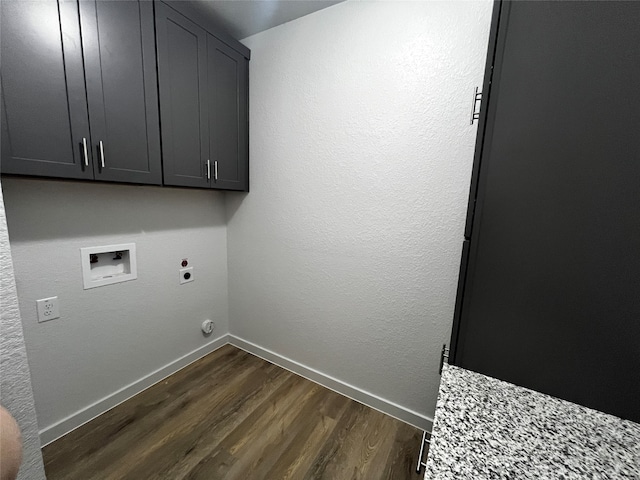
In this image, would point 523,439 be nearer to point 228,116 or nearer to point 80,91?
point 80,91

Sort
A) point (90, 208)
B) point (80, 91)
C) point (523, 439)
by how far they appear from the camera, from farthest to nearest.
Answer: point (90, 208)
point (80, 91)
point (523, 439)

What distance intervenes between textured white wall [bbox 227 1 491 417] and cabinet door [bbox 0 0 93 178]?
1004 millimetres

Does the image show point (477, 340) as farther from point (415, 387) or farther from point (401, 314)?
point (415, 387)

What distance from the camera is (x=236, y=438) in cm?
142

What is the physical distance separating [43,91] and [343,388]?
220cm

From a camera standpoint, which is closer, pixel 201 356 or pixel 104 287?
pixel 104 287

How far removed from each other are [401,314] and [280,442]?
0.99m

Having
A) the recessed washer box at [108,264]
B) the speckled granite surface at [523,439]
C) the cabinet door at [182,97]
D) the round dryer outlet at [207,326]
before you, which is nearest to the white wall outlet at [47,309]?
the recessed washer box at [108,264]

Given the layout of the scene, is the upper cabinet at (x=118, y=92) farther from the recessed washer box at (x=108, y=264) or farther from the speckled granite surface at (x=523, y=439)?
the speckled granite surface at (x=523, y=439)

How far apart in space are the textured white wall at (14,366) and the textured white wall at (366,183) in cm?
129

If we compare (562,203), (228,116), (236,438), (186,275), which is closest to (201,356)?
(186,275)

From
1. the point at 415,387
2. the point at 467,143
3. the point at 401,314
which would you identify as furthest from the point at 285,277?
the point at 467,143

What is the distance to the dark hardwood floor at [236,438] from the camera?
49.2 inches

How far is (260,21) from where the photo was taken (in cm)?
166
